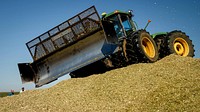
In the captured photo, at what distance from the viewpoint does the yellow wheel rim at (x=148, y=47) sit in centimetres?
996

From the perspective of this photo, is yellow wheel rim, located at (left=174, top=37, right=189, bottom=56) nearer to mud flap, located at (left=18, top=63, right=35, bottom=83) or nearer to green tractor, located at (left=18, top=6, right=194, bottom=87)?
green tractor, located at (left=18, top=6, right=194, bottom=87)

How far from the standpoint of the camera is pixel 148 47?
33.3 feet

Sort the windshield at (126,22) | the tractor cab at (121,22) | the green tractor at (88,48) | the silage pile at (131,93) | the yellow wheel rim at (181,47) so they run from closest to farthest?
the silage pile at (131,93), the green tractor at (88,48), the tractor cab at (121,22), the windshield at (126,22), the yellow wheel rim at (181,47)

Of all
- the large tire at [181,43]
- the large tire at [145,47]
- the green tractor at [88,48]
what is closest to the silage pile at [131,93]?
the large tire at [145,47]

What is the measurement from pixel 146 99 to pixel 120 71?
8.17 feet

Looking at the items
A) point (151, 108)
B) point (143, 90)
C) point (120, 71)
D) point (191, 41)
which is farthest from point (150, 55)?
point (151, 108)

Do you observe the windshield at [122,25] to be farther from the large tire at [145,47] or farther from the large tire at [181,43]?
the large tire at [181,43]

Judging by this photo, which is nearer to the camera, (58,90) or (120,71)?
(58,90)

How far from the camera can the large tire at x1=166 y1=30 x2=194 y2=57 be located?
35.5ft

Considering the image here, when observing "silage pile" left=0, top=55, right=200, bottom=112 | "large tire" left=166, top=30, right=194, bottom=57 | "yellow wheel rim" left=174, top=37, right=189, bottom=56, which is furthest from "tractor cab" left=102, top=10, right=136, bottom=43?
"silage pile" left=0, top=55, right=200, bottom=112

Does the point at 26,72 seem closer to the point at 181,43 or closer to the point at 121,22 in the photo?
the point at 121,22

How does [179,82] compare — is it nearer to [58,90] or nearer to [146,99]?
[146,99]

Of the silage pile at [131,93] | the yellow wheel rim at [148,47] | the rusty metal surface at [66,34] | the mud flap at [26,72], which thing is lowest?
the silage pile at [131,93]

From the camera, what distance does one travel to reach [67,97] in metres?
6.95
